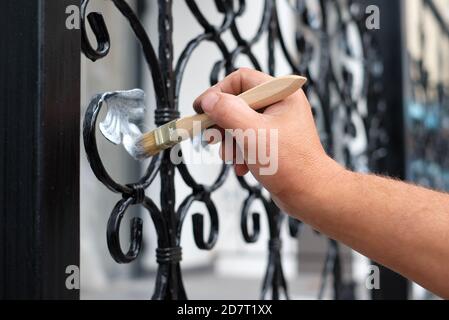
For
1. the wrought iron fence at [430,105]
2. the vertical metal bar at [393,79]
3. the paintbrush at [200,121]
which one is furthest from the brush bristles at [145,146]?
the wrought iron fence at [430,105]

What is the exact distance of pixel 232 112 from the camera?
37 centimetres

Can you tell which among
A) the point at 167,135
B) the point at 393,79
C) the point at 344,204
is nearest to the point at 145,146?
the point at 167,135

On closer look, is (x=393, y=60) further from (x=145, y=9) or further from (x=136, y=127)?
(x=145, y=9)

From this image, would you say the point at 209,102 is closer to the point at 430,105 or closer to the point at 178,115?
the point at 178,115

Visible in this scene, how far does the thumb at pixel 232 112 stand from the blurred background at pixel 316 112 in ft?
0.51

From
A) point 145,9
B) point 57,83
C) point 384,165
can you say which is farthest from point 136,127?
point 145,9

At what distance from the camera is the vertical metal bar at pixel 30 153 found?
347 mm

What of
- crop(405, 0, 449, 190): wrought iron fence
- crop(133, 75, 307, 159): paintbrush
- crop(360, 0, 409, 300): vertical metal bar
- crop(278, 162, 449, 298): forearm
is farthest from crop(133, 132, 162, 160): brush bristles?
crop(405, 0, 449, 190): wrought iron fence

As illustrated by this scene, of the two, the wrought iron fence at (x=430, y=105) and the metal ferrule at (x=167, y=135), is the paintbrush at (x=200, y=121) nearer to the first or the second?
the metal ferrule at (x=167, y=135)

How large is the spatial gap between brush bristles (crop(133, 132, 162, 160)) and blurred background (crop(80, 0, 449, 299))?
0.11 m

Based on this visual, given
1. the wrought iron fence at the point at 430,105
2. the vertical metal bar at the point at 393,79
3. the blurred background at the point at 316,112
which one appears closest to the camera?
the blurred background at the point at 316,112

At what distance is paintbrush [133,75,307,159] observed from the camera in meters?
0.38

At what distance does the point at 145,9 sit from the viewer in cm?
242
